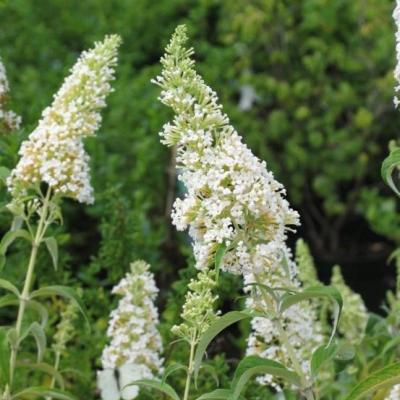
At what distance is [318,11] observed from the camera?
6.22 m

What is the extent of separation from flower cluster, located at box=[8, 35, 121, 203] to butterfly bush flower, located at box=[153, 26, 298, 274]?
16.4 inches

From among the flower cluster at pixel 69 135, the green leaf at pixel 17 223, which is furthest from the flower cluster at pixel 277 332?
the green leaf at pixel 17 223

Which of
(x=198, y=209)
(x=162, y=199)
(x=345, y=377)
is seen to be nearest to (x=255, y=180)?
(x=198, y=209)

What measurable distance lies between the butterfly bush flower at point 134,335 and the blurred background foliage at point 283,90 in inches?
109

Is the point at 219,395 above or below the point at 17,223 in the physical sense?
below

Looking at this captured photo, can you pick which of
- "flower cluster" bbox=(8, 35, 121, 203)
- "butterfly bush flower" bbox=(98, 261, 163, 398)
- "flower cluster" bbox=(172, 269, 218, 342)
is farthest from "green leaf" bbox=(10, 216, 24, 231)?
"flower cluster" bbox=(172, 269, 218, 342)

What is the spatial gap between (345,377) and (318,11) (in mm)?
3732

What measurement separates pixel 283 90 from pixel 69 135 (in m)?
3.90

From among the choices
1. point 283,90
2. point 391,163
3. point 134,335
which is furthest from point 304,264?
point 283,90

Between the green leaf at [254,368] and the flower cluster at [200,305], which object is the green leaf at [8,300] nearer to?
the flower cluster at [200,305]

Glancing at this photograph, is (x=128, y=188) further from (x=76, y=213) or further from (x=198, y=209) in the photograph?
(x=198, y=209)

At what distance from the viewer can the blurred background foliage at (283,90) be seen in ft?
17.8

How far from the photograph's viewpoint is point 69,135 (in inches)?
85.8

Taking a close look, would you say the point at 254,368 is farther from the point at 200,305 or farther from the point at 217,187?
the point at 217,187
